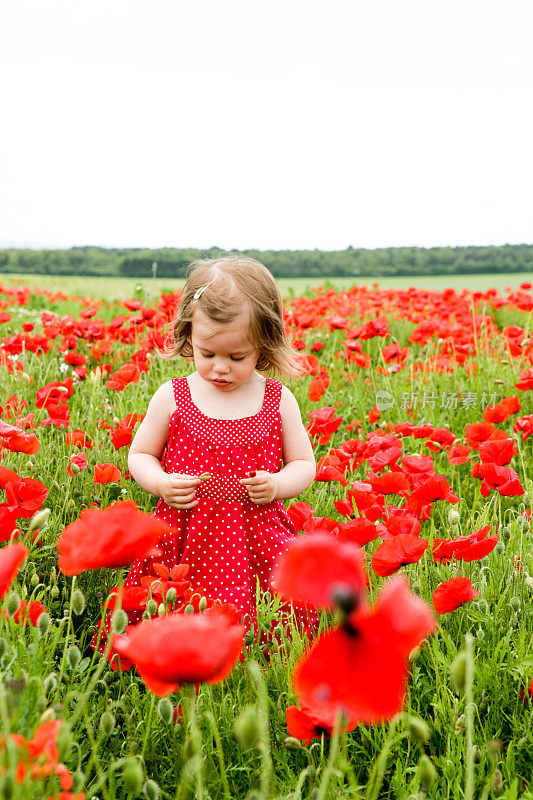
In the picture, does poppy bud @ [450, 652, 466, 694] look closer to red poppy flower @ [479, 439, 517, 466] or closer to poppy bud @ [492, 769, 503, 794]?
poppy bud @ [492, 769, 503, 794]

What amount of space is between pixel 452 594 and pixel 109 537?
2.59 ft

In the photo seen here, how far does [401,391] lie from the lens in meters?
4.19

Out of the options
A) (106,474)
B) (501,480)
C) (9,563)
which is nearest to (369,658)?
(9,563)

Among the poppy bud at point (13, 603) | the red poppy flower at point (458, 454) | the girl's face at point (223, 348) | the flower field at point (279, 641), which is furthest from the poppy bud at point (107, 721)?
the red poppy flower at point (458, 454)

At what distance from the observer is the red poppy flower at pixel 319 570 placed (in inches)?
27.5

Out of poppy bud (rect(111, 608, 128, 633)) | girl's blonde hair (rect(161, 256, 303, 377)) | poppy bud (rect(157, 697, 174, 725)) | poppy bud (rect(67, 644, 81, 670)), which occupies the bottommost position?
poppy bud (rect(157, 697, 174, 725))

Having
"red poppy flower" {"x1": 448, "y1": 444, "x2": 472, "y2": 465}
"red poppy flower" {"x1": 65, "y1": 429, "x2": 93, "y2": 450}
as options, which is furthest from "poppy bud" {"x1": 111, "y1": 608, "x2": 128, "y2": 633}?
"red poppy flower" {"x1": 448, "y1": 444, "x2": 472, "y2": 465}

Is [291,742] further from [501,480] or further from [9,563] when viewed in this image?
[501,480]

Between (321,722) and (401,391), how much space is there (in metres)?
3.13

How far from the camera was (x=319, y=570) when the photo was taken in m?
0.71

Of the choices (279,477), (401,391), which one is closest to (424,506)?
(279,477)

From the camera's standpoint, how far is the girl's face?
212 centimetres

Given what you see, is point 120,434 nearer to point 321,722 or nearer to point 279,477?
point 279,477

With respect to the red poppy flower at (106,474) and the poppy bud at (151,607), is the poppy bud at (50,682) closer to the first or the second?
the poppy bud at (151,607)
